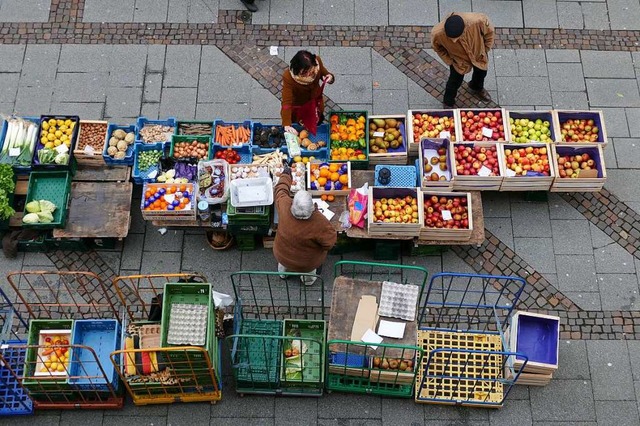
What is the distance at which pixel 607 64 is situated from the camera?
11742 millimetres

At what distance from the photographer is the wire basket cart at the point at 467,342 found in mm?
8816

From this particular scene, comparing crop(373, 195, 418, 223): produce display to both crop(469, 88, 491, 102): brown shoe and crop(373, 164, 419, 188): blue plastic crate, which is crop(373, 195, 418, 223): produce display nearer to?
crop(373, 164, 419, 188): blue plastic crate

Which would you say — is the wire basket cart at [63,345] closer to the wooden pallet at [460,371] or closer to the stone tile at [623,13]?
the wooden pallet at [460,371]

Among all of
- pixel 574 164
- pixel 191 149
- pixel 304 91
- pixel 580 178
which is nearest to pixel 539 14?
pixel 574 164

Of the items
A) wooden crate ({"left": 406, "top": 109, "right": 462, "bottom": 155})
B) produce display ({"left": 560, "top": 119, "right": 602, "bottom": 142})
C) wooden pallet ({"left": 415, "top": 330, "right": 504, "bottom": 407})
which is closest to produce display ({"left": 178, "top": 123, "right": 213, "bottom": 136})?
wooden crate ({"left": 406, "top": 109, "right": 462, "bottom": 155})

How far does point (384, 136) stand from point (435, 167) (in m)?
0.91

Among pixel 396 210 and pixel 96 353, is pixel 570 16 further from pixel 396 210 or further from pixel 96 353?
pixel 96 353

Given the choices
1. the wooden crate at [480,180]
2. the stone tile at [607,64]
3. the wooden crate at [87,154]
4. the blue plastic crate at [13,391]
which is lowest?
the blue plastic crate at [13,391]

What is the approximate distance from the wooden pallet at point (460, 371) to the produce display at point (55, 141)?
570 cm

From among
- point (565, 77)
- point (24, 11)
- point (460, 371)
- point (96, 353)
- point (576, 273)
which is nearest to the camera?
point (96, 353)

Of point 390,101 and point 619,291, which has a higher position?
point 390,101

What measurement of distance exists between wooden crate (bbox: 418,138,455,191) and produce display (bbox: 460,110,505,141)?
1.25 ft

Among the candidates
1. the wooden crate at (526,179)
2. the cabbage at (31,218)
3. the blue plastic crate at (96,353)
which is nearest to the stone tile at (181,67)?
the cabbage at (31,218)

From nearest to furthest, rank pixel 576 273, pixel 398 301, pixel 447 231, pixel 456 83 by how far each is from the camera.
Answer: pixel 398 301 < pixel 447 231 < pixel 576 273 < pixel 456 83
